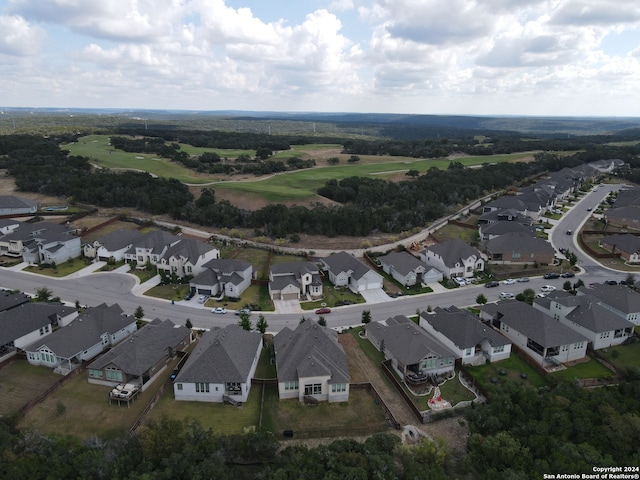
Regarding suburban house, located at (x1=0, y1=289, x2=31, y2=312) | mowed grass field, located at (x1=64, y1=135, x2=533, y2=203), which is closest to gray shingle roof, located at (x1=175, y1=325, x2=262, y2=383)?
suburban house, located at (x1=0, y1=289, x2=31, y2=312)

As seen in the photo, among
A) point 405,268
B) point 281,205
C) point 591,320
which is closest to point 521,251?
point 405,268

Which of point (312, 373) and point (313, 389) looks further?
point (313, 389)

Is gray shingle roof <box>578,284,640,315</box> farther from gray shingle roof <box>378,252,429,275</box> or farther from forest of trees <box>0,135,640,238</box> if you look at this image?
forest of trees <box>0,135,640,238</box>

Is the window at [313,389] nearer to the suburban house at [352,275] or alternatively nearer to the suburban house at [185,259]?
the suburban house at [352,275]

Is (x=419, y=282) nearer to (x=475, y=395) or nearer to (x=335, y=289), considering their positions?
(x=335, y=289)

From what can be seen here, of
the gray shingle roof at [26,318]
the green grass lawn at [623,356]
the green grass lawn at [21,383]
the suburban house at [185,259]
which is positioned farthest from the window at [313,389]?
the suburban house at [185,259]

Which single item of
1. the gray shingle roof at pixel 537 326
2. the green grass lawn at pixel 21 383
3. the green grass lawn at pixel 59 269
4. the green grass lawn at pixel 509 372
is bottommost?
the green grass lawn at pixel 59 269

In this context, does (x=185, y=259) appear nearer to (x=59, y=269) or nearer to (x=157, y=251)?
(x=157, y=251)
